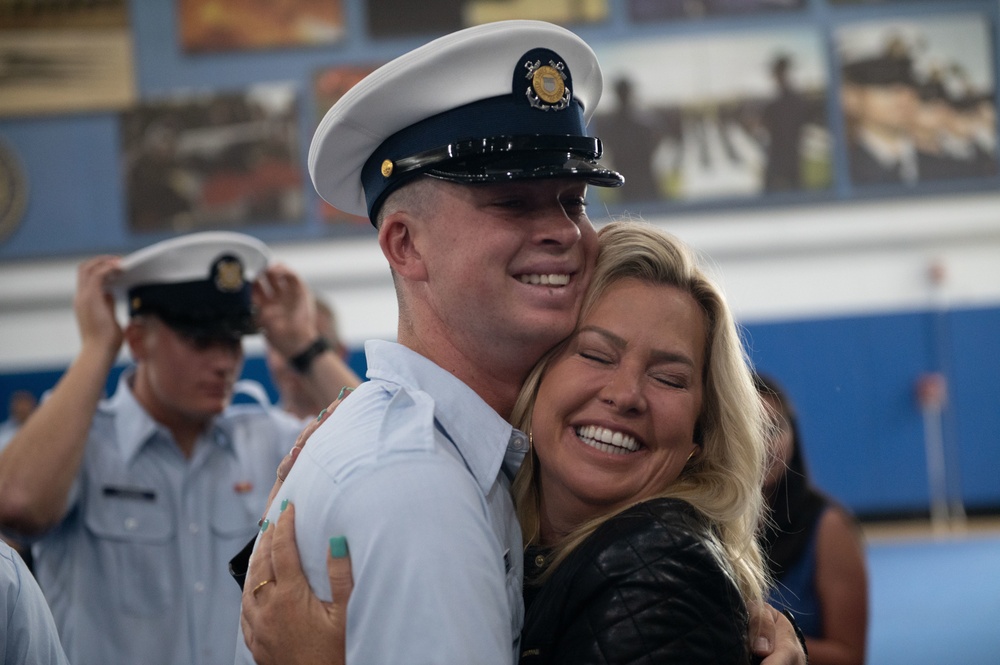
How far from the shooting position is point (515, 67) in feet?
5.87

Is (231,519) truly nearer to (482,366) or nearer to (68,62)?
(482,366)

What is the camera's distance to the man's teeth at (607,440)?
1.90 meters

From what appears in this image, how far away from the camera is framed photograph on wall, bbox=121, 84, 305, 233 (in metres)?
9.76

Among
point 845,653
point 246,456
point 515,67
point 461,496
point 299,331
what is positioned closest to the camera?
point 461,496

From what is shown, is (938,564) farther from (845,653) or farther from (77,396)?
(77,396)

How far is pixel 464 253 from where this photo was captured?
5.78ft

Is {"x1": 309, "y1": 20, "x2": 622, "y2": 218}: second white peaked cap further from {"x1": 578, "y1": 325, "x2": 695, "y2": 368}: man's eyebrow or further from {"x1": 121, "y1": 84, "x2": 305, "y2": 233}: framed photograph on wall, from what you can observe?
{"x1": 121, "y1": 84, "x2": 305, "y2": 233}: framed photograph on wall

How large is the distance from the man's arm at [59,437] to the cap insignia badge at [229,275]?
0.40 m

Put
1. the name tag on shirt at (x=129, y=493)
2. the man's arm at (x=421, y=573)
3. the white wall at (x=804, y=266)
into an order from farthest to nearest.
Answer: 1. the white wall at (x=804, y=266)
2. the name tag on shirt at (x=129, y=493)
3. the man's arm at (x=421, y=573)

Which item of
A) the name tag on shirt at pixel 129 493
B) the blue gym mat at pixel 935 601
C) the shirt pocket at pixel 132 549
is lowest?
the blue gym mat at pixel 935 601

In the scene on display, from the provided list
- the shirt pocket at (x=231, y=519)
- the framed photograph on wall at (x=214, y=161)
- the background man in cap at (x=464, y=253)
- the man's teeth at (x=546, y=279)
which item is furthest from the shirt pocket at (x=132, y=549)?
the framed photograph on wall at (x=214, y=161)

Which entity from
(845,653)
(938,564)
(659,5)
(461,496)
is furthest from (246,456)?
(659,5)

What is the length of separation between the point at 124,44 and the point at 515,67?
9.08 m

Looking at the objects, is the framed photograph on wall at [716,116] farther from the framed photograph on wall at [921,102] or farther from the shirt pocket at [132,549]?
the shirt pocket at [132,549]
